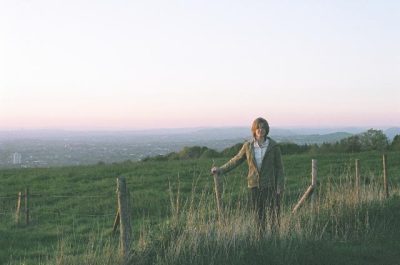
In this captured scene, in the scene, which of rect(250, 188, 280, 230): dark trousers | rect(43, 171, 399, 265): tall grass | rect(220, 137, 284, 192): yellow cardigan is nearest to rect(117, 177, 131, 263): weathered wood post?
rect(43, 171, 399, 265): tall grass

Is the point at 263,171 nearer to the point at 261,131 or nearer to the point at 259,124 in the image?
the point at 261,131

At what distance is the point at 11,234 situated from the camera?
13344mm

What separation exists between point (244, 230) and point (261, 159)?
1.47 metres

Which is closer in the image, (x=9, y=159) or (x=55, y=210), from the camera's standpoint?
(x=55, y=210)

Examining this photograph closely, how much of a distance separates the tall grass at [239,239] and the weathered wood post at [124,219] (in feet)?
0.36

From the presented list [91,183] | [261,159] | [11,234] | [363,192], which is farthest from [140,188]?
[261,159]

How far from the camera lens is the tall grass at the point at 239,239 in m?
6.68

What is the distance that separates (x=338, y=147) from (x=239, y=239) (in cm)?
3818

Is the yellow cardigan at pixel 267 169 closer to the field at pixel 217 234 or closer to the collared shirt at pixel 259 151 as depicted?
the collared shirt at pixel 259 151

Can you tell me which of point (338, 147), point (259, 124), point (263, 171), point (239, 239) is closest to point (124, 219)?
point (239, 239)

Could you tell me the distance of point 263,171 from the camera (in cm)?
882

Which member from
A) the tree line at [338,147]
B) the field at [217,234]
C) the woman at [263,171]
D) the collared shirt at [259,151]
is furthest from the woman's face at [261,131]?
the tree line at [338,147]

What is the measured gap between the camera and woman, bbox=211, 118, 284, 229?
8.79m

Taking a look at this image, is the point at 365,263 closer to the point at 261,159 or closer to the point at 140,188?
the point at 261,159
